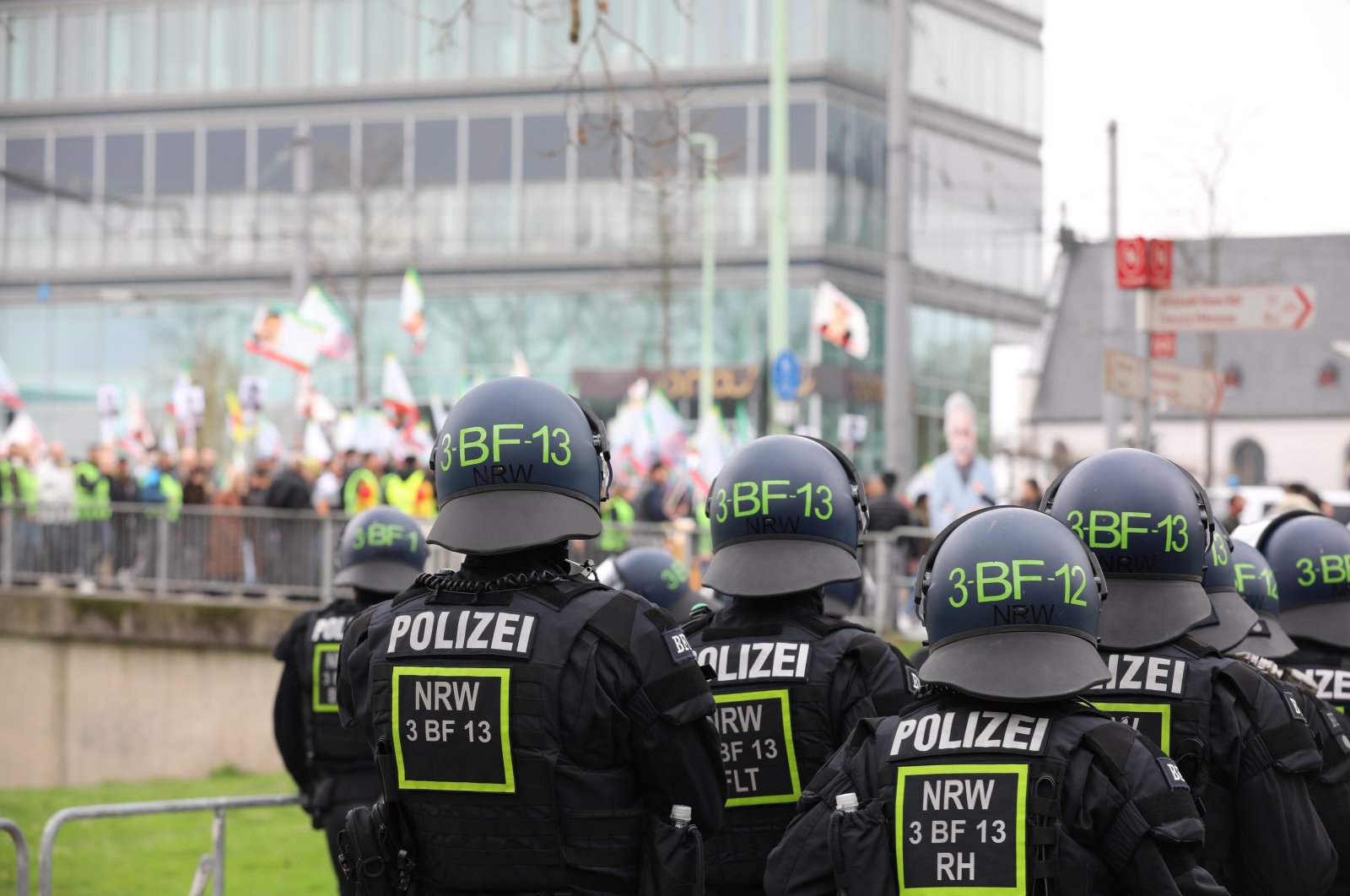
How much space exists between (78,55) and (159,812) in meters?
40.8

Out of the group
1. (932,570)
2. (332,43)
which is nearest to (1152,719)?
(932,570)

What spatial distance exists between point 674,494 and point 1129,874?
58.3ft

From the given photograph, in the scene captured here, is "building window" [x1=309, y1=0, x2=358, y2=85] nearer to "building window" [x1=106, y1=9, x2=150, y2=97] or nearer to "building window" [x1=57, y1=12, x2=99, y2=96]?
"building window" [x1=106, y1=9, x2=150, y2=97]

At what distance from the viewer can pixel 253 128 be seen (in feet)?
144

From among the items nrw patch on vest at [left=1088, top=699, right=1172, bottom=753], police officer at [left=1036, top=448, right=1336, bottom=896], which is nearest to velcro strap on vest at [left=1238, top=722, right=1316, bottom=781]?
police officer at [left=1036, top=448, right=1336, bottom=896]

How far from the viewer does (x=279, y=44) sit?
4419 cm

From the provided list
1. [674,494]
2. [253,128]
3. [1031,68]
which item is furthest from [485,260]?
[674,494]

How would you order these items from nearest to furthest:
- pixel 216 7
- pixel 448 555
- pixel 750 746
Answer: pixel 750 746 < pixel 448 555 < pixel 216 7

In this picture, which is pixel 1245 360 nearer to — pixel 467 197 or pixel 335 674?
pixel 467 197

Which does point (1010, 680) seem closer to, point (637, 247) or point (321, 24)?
point (637, 247)

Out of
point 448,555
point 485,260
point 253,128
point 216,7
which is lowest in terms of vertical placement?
point 448,555

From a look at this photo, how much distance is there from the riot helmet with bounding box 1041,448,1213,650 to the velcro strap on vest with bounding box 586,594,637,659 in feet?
3.89

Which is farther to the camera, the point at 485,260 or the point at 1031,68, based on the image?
the point at 1031,68

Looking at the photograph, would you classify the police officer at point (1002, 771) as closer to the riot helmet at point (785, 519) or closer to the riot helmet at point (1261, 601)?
the riot helmet at point (785, 519)
